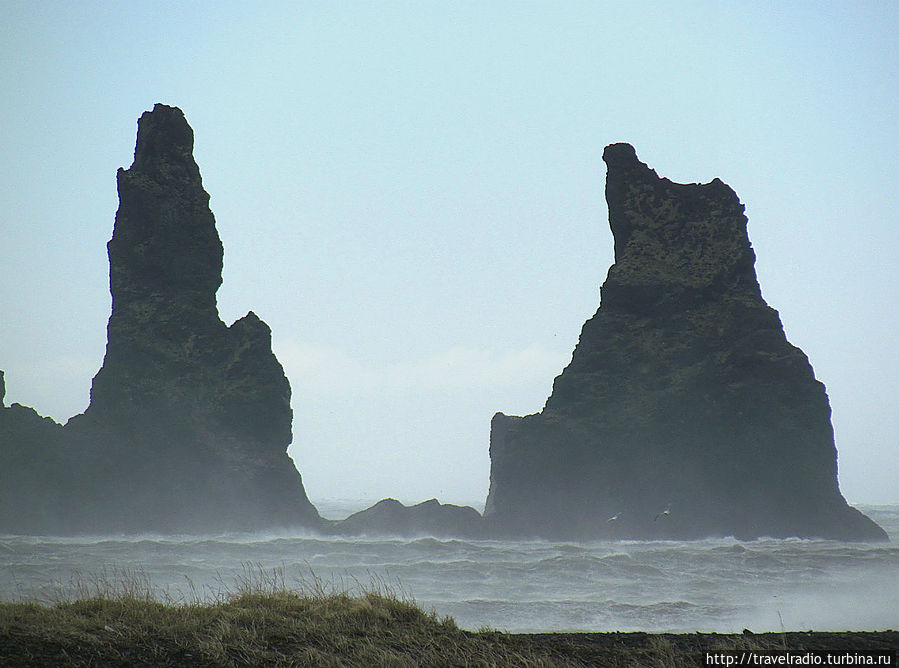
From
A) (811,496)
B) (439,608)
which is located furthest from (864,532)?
(439,608)

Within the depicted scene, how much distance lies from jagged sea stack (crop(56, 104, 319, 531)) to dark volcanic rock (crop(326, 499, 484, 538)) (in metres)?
4.17

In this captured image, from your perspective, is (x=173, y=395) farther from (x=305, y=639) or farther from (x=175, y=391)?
(x=305, y=639)

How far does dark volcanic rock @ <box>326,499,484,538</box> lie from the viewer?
50.3 m

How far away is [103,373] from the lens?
52500 millimetres

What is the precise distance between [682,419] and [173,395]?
38561 millimetres

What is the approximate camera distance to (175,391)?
53.2m

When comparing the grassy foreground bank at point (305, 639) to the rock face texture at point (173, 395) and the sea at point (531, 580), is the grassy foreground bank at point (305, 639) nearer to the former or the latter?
the sea at point (531, 580)

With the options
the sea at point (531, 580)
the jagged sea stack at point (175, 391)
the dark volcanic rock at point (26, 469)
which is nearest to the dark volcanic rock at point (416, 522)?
the jagged sea stack at point (175, 391)

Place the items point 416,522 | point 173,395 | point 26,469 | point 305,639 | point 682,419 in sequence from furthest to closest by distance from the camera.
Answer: point 173,395, point 416,522, point 682,419, point 26,469, point 305,639

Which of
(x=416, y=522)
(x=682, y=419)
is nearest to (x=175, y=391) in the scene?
(x=416, y=522)

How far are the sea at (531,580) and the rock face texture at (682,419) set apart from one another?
1311cm

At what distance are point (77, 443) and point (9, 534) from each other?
7.17 m

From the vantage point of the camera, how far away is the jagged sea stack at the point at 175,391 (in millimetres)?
50688

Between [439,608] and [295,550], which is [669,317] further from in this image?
[439,608]
